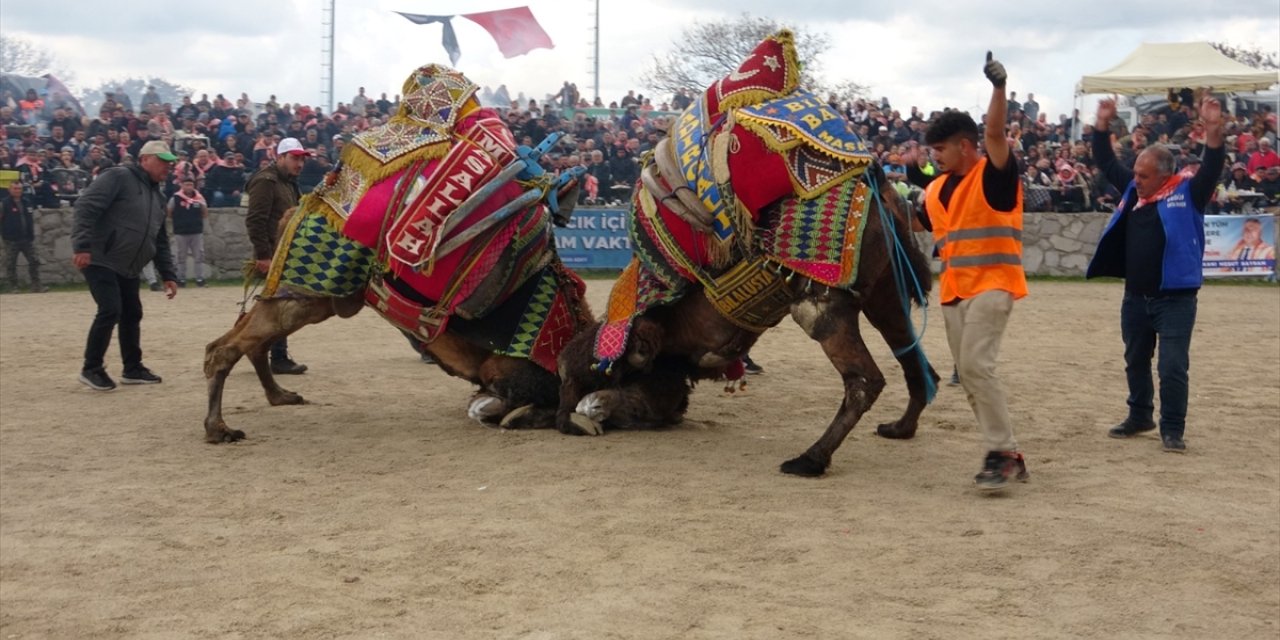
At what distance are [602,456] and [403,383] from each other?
3.28 meters

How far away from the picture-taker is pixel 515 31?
977 inches

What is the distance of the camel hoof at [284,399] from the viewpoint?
330 inches

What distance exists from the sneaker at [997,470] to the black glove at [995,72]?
1.75 meters

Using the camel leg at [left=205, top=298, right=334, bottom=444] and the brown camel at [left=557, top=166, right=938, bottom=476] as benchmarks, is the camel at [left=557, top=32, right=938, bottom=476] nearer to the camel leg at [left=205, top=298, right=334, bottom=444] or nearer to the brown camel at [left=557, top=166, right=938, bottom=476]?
the brown camel at [left=557, top=166, right=938, bottom=476]

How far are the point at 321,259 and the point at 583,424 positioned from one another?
179 centimetres

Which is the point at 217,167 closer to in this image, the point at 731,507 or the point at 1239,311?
the point at 1239,311

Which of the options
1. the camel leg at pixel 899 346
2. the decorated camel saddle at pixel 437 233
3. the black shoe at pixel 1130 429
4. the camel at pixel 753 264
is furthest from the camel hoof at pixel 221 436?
the black shoe at pixel 1130 429

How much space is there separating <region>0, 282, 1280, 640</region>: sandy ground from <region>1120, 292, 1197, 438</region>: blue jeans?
260 millimetres

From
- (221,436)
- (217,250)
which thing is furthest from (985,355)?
(217,250)

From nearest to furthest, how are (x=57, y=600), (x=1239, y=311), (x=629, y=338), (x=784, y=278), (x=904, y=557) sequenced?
(x=57, y=600) < (x=904, y=557) < (x=784, y=278) < (x=629, y=338) < (x=1239, y=311)

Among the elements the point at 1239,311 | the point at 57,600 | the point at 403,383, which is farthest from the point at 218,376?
the point at 1239,311

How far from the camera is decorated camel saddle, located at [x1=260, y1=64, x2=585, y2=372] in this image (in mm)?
7070

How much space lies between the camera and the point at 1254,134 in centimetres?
2262

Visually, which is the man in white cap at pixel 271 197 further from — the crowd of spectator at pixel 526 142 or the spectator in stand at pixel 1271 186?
the spectator in stand at pixel 1271 186
